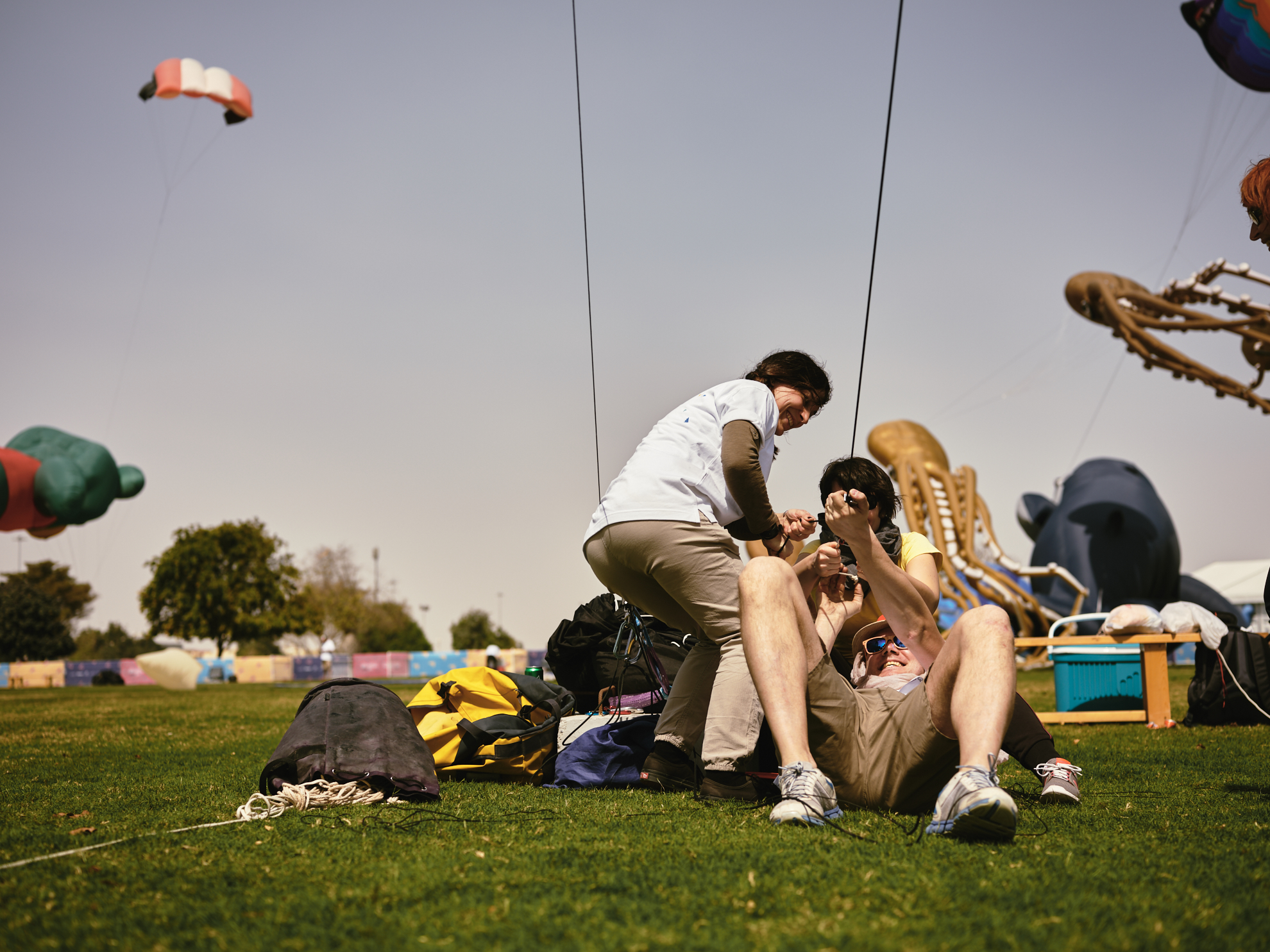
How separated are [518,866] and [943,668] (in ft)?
3.72

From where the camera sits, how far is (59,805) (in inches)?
127

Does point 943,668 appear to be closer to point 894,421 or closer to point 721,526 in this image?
point 721,526

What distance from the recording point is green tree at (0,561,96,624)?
51.1 meters

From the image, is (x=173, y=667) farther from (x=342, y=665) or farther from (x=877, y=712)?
(x=877, y=712)

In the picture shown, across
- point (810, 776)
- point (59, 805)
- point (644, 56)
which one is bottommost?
point (59, 805)

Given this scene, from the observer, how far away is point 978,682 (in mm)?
2250

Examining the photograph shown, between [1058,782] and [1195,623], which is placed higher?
[1195,623]

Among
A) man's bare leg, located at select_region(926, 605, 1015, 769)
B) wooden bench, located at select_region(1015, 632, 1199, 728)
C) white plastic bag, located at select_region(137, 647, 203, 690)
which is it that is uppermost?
man's bare leg, located at select_region(926, 605, 1015, 769)

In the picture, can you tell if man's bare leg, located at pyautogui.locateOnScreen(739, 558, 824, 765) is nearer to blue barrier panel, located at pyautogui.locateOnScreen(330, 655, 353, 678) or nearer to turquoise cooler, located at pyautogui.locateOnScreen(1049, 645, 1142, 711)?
turquoise cooler, located at pyautogui.locateOnScreen(1049, 645, 1142, 711)

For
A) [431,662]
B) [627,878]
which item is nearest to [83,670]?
[431,662]

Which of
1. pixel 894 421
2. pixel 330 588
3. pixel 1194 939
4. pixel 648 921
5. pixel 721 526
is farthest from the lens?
pixel 330 588

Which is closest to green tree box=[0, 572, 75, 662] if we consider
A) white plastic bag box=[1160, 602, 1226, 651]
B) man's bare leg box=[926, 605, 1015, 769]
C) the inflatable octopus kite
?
the inflatable octopus kite

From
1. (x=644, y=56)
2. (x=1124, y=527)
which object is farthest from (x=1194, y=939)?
(x=1124, y=527)

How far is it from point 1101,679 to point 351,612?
39.8m
